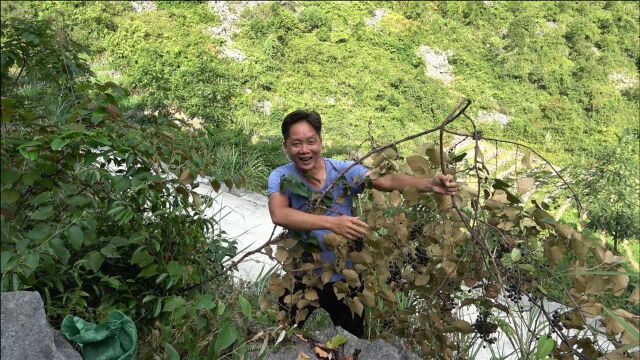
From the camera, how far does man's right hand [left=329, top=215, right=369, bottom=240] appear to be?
6.19 ft

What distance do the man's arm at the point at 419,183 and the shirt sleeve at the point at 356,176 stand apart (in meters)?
0.05

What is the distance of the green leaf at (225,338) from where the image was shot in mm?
1796

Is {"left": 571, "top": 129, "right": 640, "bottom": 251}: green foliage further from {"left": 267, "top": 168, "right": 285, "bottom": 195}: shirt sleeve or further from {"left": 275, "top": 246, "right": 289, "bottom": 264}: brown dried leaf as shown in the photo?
{"left": 275, "top": 246, "right": 289, "bottom": 264}: brown dried leaf

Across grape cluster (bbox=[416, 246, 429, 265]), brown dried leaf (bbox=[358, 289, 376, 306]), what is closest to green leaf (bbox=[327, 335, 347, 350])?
brown dried leaf (bbox=[358, 289, 376, 306])

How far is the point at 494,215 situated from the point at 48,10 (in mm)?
10751

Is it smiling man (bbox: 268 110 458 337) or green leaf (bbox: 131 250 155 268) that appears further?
smiling man (bbox: 268 110 458 337)

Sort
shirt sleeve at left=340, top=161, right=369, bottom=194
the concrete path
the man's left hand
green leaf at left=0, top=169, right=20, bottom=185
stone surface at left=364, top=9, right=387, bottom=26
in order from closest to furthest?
green leaf at left=0, top=169, right=20, bottom=185 < the man's left hand < shirt sleeve at left=340, top=161, right=369, bottom=194 < the concrete path < stone surface at left=364, top=9, right=387, bottom=26

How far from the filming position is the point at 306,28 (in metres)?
12.9

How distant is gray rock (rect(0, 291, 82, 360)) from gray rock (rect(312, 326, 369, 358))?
90 centimetres

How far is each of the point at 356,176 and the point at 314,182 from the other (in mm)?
187

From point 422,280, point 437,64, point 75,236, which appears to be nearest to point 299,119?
point 422,280

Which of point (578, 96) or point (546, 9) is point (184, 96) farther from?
point (546, 9)

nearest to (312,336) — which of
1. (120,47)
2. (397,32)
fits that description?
(120,47)

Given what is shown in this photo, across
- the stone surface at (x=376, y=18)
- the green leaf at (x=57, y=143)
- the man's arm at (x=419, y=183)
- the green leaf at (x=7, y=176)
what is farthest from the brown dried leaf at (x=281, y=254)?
the stone surface at (x=376, y=18)
